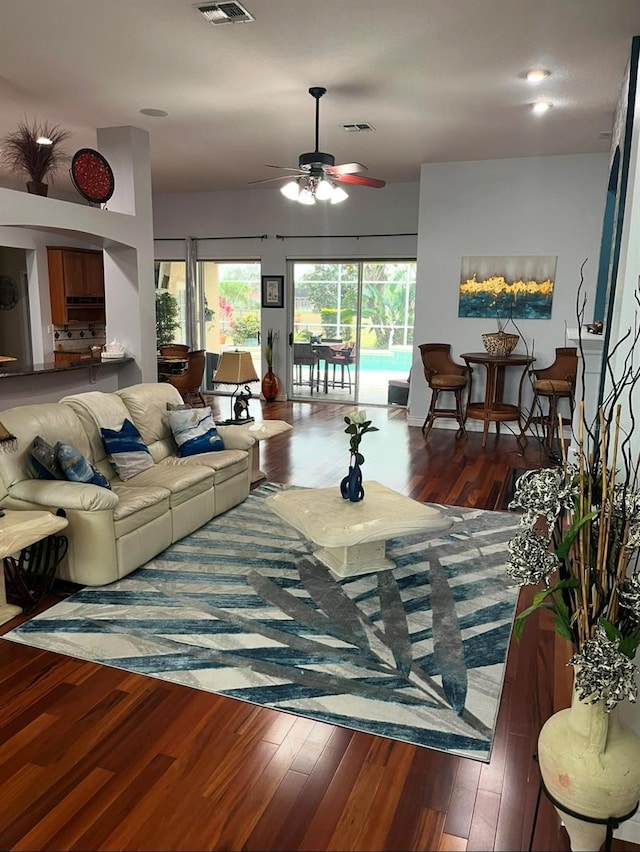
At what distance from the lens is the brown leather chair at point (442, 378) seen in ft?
24.0

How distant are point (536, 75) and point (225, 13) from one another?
2.21m

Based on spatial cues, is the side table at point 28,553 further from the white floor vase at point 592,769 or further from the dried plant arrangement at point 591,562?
the white floor vase at point 592,769

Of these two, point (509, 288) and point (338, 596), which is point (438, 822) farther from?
point (509, 288)

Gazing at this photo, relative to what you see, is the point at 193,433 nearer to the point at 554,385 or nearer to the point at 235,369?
the point at 235,369

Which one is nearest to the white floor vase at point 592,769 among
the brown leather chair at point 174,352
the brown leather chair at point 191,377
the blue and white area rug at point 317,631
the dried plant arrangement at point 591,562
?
the dried plant arrangement at point 591,562

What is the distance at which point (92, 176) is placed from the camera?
555cm

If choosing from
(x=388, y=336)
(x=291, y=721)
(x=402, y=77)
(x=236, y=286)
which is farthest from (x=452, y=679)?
(x=236, y=286)

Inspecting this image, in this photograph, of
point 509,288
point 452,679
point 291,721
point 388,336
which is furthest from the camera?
point 388,336

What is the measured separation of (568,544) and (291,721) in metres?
1.37

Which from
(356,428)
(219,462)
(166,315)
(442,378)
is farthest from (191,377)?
(356,428)

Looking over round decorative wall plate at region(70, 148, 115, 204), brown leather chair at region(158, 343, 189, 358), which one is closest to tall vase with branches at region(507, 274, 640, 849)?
round decorative wall plate at region(70, 148, 115, 204)

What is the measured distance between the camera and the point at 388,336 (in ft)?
30.6

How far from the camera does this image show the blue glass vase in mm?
3732

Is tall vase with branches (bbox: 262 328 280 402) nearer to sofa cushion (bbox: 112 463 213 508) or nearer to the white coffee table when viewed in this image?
sofa cushion (bbox: 112 463 213 508)
